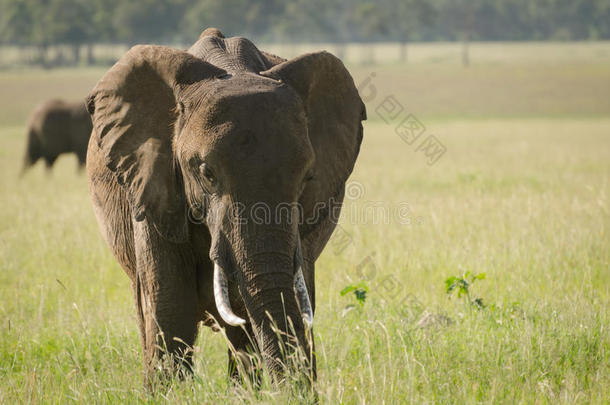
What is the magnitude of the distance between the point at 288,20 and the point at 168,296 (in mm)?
120391

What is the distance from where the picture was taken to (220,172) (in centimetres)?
383

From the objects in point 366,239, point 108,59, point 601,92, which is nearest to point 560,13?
point 108,59

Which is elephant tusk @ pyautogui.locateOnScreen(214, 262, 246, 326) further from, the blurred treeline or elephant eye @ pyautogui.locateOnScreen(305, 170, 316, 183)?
the blurred treeline

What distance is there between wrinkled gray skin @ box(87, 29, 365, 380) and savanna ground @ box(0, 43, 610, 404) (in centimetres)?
39

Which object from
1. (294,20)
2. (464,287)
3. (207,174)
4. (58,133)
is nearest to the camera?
(207,174)

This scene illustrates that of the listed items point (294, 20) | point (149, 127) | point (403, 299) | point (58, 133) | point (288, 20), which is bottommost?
point (403, 299)

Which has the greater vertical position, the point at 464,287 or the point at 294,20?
the point at 294,20

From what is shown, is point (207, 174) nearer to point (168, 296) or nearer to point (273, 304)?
point (273, 304)

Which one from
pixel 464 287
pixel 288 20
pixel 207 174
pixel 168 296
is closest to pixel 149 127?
pixel 207 174

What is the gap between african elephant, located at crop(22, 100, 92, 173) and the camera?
74.0 ft

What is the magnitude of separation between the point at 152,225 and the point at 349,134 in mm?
1245

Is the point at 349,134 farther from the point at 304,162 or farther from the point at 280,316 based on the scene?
the point at 280,316

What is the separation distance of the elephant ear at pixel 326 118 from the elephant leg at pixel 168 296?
27.2 inches

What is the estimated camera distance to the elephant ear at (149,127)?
14.2ft
